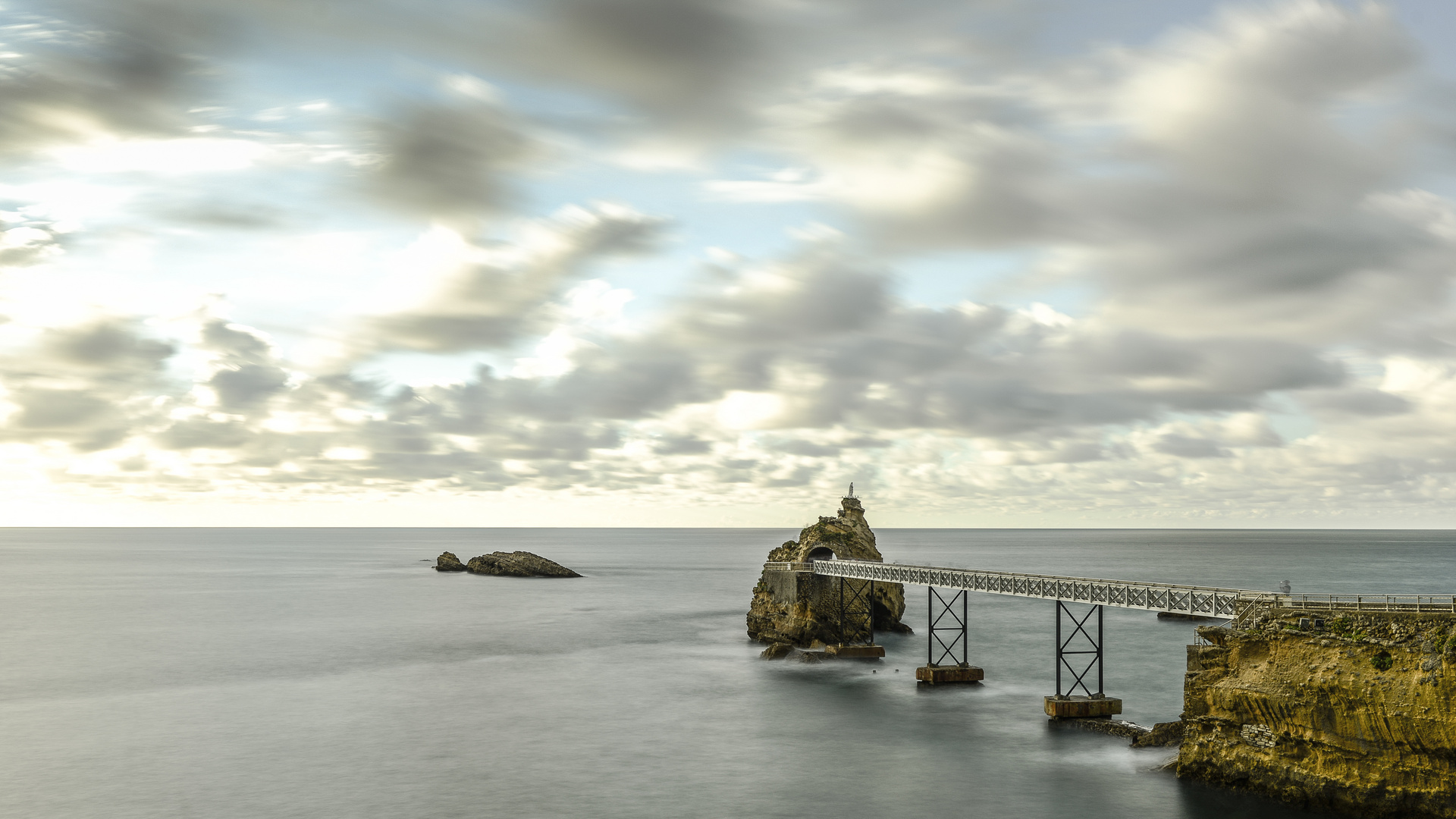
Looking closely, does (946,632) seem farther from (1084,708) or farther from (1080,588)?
(1084,708)

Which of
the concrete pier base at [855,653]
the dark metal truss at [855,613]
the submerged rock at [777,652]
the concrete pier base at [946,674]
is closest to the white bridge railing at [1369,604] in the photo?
the concrete pier base at [946,674]

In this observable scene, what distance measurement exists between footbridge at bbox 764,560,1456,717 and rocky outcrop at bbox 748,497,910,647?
91 centimetres

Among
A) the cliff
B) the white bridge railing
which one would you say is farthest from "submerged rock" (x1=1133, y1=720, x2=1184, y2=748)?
the white bridge railing

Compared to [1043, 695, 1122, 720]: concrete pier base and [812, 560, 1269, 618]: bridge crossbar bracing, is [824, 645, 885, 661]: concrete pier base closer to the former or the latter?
[812, 560, 1269, 618]: bridge crossbar bracing

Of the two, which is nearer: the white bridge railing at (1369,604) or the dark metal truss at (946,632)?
the white bridge railing at (1369,604)

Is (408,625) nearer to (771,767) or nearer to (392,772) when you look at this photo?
(392,772)

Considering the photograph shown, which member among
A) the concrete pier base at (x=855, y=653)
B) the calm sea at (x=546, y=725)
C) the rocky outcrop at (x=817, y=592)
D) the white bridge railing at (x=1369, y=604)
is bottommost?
the calm sea at (x=546, y=725)

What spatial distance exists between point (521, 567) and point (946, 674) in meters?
130

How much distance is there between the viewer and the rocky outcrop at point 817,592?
82062 millimetres

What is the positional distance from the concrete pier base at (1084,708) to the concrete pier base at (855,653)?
24.7 metres

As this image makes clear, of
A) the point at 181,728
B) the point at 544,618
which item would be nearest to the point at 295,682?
the point at 181,728

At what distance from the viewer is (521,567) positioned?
184 meters

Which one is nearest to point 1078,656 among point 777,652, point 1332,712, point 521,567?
point 777,652

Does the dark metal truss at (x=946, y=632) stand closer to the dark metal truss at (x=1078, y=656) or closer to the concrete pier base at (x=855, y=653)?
the concrete pier base at (x=855, y=653)
